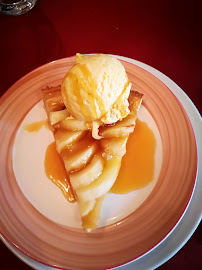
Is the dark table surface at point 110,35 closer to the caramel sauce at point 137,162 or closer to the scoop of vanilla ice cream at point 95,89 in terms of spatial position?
the caramel sauce at point 137,162

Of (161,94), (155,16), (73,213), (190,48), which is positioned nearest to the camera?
(73,213)

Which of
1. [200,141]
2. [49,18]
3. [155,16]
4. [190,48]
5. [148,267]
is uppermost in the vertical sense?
[49,18]

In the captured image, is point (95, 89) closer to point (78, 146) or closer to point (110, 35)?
point (78, 146)

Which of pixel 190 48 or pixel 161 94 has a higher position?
pixel 190 48

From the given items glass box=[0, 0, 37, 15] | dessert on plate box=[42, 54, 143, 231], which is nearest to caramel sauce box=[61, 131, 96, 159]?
dessert on plate box=[42, 54, 143, 231]

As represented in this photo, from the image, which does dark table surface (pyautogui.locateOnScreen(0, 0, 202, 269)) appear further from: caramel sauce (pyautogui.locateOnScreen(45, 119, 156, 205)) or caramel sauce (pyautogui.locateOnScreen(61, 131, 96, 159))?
caramel sauce (pyautogui.locateOnScreen(61, 131, 96, 159))

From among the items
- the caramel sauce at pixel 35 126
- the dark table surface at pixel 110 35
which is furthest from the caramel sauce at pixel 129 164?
the dark table surface at pixel 110 35

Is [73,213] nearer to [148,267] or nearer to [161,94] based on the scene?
[148,267]

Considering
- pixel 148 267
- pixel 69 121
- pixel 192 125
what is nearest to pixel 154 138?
pixel 192 125
